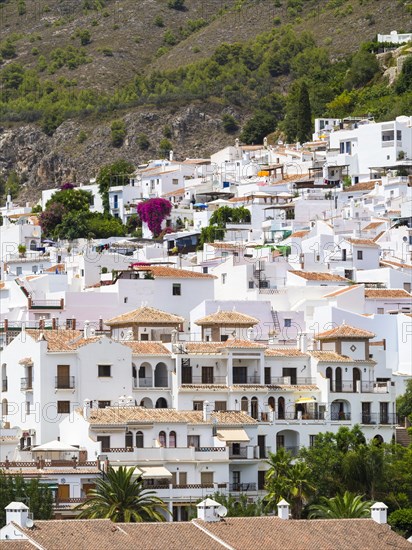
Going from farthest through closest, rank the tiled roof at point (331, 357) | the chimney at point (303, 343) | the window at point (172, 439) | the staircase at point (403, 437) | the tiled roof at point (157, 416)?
1. the chimney at point (303, 343)
2. the staircase at point (403, 437)
3. the tiled roof at point (331, 357)
4. the window at point (172, 439)
5. the tiled roof at point (157, 416)

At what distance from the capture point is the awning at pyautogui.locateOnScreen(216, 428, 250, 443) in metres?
77.9

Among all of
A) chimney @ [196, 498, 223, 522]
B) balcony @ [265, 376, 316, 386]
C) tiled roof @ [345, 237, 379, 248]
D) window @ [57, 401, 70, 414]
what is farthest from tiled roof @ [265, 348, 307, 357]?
tiled roof @ [345, 237, 379, 248]

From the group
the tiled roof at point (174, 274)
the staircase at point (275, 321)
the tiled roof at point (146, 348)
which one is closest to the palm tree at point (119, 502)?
the tiled roof at point (146, 348)

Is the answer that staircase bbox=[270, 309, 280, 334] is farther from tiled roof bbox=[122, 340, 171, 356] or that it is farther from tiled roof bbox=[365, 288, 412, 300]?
tiled roof bbox=[122, 340, 171, 356]

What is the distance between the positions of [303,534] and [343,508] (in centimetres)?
563

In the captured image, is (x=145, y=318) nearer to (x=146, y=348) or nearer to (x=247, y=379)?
(x=146, y=348)

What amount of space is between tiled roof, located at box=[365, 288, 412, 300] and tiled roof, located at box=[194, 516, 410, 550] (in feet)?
99.5

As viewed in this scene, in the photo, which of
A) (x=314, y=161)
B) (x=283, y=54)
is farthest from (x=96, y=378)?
(x=283, y=54)

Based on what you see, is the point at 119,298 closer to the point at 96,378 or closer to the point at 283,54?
the point at 96,378

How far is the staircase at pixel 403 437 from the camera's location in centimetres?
8456

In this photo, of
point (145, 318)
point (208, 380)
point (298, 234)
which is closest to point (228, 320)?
point (145, 318)

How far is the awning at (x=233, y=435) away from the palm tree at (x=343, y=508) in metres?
6.43

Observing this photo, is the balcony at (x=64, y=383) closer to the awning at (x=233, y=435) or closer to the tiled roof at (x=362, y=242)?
the awning at (x=233, y=435)

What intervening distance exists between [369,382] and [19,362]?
1449cm
